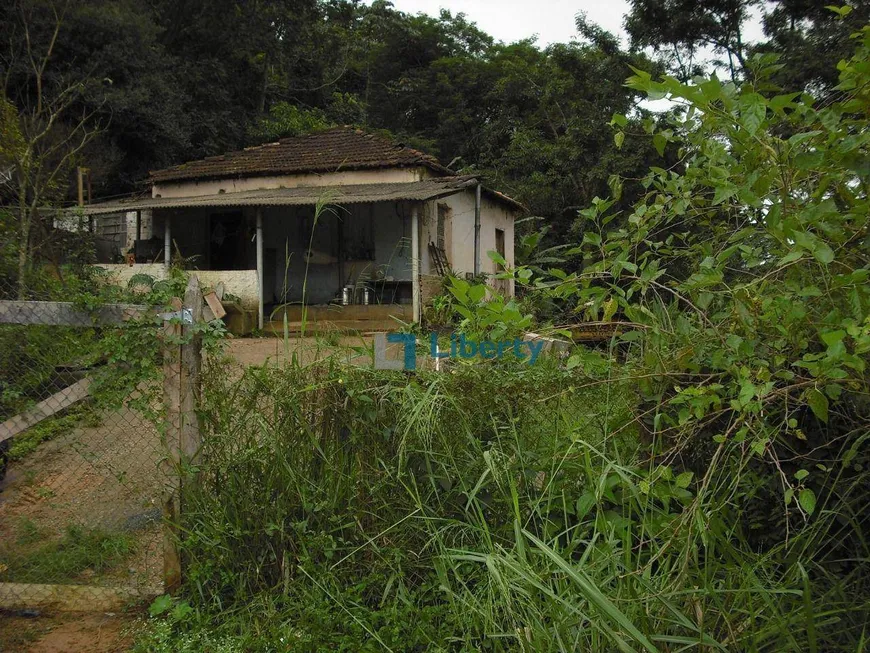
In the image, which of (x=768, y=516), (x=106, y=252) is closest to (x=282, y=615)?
(x=768, y=516)

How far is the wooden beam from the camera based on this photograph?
320cm

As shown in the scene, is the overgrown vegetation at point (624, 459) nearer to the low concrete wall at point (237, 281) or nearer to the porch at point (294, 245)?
the porch at point (294, 245)

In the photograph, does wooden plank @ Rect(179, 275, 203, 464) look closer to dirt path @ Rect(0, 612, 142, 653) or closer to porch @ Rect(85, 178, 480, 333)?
dirt path @ Rect(0, 612, 142, 653)

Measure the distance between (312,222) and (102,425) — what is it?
12.7 m

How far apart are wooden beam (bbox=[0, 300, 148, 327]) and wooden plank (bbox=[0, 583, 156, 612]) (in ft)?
3.94

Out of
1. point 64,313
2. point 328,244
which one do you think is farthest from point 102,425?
point 328,244

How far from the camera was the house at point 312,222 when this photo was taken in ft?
45.2

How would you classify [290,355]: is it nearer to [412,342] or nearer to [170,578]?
[412,342]

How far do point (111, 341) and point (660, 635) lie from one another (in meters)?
2.54

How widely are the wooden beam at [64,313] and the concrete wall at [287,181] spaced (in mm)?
12255

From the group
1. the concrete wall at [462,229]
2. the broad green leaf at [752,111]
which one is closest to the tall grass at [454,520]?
the broad green leaf at [752,111]

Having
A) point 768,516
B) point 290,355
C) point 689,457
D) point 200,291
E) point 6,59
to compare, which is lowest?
point 768,516

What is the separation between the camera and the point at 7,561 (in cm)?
368

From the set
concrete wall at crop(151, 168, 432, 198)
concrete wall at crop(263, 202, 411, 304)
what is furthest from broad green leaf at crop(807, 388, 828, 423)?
concrete wall at crop(151, 168, 432, 198)
